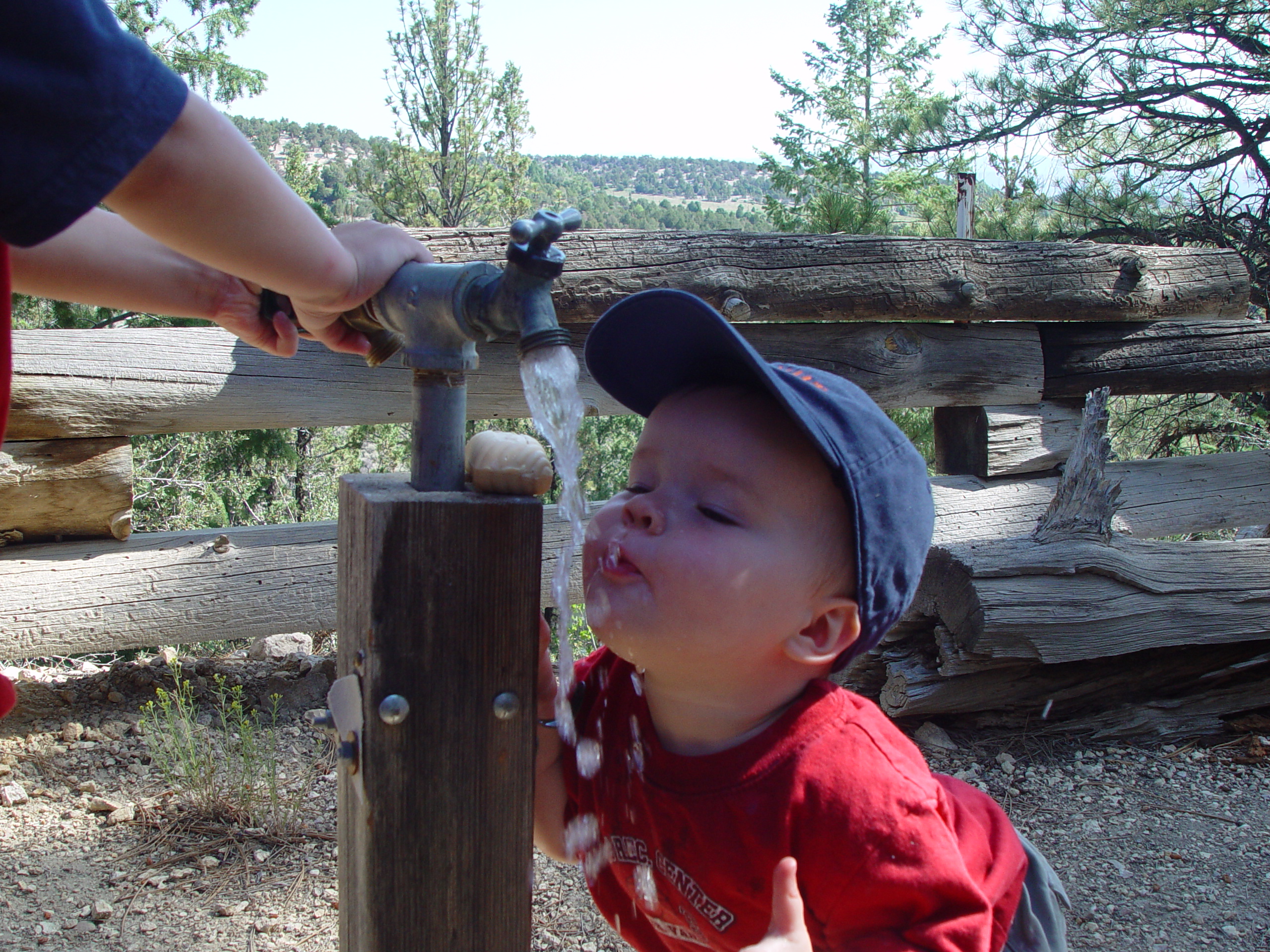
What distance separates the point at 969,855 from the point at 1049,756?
2.03m

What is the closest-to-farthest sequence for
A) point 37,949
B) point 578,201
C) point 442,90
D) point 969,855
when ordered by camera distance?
1. point 969,855
2. point 37,949
3. point 442,90
4. point 578,201

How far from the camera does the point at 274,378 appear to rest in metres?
3.05

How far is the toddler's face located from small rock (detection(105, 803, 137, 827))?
A: 2.11m

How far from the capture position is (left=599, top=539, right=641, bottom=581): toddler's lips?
102cm

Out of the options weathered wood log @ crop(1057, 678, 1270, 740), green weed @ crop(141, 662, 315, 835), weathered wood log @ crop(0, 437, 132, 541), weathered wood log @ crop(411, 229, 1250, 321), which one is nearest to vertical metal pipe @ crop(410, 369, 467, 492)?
green weed @ crop(141, 662, 315, 835)

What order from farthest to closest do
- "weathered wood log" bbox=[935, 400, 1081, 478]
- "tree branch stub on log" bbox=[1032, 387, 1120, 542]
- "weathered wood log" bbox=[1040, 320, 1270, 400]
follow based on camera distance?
"weathered wood log" bbox=[1040, 320, 1270, 400], "weathered wood log" bbox=[935, 400, 1081, 478], "tree branch stub on log" bbox=[1032, 387, 1120, 542]

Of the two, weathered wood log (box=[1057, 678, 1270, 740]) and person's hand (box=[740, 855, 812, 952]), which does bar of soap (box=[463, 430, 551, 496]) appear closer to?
person's hand (box=[740, 855, 812, 952])

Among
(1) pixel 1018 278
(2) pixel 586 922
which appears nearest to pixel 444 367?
(2) pixel 586 922

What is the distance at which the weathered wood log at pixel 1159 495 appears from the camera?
384 cm

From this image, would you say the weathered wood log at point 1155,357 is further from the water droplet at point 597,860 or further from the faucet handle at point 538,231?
the faucet handle at point 538,231

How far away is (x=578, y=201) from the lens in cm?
2602

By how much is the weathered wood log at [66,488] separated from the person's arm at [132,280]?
2027 mm

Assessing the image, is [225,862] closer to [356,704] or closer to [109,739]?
[109,739]

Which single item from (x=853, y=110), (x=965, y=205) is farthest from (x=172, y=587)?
(x=853, y=110)
